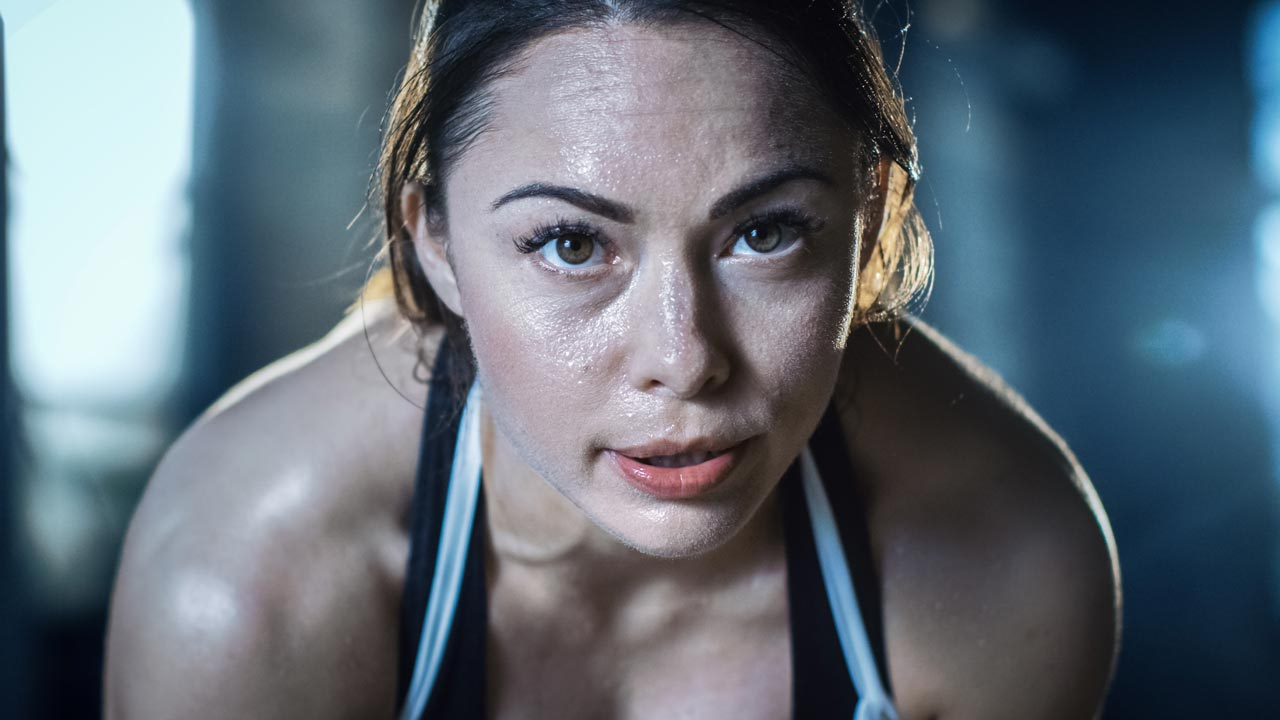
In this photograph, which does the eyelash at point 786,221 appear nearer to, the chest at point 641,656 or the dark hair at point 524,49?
the dark hair at point 524,49

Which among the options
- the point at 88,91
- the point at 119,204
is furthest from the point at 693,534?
the point at 119,204

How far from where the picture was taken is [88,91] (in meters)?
1.75

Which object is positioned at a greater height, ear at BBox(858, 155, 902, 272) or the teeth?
ear at BBox(858, 155, 902, 272)

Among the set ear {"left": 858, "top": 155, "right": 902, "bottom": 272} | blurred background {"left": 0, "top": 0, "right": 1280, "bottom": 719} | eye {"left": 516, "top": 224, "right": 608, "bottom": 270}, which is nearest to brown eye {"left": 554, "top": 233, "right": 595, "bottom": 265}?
eye {"left": 516, "top": 224, "right": 608, "bottom": 270}

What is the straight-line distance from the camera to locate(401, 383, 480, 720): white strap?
99cm

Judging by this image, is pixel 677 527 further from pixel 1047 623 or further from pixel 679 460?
pixel 1047 623

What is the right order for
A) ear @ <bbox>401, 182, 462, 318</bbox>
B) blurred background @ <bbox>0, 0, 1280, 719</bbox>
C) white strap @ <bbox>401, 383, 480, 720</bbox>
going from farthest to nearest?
1. blurred background @ <bbox>0, 0, 1280, 719</bbox>
2. white strap @ <bbox>401, 383, 480, 720</bbox>
3. ear @ <bbox>401, 182, 462, 318</bbox>

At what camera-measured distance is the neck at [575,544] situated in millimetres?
1014

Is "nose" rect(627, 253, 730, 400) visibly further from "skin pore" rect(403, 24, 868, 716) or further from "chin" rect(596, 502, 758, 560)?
"chin" rect(596, 502, 758, 560)

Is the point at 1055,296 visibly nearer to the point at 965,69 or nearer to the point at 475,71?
the point at 965,69

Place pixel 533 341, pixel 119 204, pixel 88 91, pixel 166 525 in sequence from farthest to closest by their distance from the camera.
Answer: pixel 119 204 → pixel 88 91 → pixel 166 525 → pixel 533 341

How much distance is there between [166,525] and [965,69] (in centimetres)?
242

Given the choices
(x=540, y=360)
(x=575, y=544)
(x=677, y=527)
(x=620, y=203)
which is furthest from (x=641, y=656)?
(x=620, y=203)

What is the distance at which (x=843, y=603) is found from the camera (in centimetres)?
102
